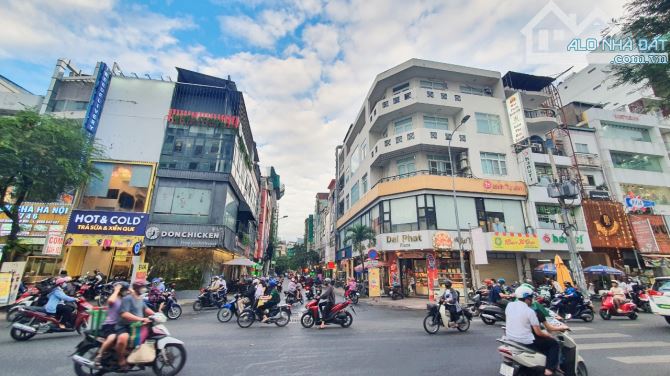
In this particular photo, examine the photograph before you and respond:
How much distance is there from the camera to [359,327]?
10031 mm

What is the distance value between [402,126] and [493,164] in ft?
28.0

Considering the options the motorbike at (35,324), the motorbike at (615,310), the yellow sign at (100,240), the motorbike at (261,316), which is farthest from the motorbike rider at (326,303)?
the yellow sign at (100,240)

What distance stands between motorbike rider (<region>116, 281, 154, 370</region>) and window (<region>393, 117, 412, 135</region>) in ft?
77.1

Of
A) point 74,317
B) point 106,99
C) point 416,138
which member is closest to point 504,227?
point 416,138

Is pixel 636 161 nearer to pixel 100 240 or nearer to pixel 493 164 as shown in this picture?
pixel 493 164

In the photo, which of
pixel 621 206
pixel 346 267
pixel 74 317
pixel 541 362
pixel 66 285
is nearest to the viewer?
pixel 541 362

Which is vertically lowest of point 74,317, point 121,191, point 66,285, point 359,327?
point 359,327

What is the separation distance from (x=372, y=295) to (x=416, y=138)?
13.0 metres

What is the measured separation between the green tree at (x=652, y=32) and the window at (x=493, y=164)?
16158mm

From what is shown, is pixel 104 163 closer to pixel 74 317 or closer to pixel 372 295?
pixel 74 317

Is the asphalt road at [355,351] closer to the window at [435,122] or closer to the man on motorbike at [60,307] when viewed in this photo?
the man on motorbike at [60,307]

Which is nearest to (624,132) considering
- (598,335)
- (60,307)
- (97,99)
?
(598,335)

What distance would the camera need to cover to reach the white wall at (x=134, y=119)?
2167cm

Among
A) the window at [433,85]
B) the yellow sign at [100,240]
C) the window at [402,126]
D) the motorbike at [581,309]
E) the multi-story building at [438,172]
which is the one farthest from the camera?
the window at [433,85]
